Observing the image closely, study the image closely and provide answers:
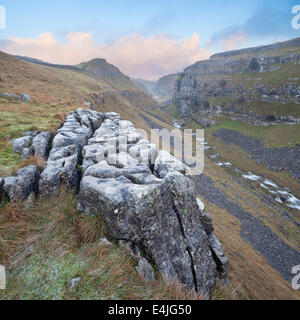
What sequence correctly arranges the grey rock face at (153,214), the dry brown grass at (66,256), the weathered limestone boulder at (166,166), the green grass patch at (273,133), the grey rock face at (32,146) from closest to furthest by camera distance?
the dry brown grass at (66,256), the grey rock face at (153,214), the weathered limestone boulder at (166,166), the grey rock face at (32,146), the green grass patch at (273,133)

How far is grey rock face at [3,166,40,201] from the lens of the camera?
5652mm

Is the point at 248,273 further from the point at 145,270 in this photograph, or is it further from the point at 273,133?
the point at 273,133

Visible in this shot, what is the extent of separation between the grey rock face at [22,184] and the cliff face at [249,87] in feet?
301

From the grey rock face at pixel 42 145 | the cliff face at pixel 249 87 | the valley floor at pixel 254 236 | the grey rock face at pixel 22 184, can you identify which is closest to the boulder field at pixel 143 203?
the grey rock face at pixel 22 184

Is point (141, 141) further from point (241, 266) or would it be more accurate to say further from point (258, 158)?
point (258, 158)

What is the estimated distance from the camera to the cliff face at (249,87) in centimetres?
7741

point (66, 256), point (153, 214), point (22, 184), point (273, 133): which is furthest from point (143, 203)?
point (273, 133)

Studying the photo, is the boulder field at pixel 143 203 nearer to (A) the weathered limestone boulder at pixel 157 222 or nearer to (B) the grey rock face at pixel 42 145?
(A) the weathered limestone boulder at pixel 157 222

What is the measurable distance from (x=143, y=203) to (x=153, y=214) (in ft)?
2.03

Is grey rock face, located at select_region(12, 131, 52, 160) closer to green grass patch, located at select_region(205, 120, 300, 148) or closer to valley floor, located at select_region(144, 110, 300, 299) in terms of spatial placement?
valley floor, located at select_region(144, 110, 300, 299)

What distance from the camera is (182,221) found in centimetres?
704
